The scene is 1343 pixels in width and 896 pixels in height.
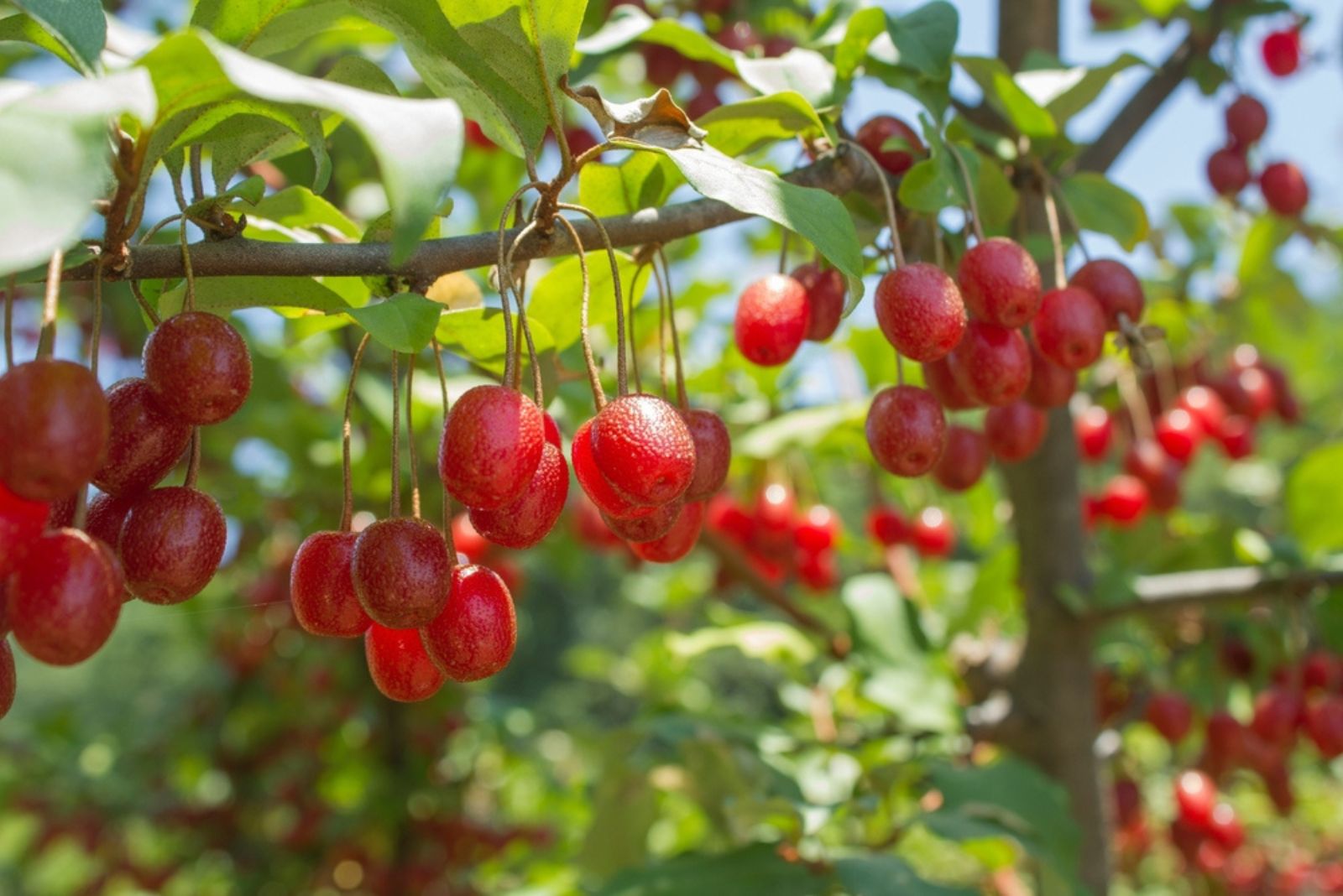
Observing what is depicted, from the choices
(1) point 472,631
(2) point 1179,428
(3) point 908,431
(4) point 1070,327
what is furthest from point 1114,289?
(2) point 1179,428

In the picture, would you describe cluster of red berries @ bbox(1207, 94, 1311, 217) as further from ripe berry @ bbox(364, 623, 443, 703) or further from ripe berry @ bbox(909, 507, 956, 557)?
ripe berry @ bbox(364, 623, 443, 703)

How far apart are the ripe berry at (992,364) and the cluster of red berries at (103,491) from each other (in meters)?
0.67

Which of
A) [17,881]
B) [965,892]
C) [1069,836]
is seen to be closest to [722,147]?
[965,892]

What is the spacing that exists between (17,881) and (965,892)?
266 inches

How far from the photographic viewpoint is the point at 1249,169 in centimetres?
201

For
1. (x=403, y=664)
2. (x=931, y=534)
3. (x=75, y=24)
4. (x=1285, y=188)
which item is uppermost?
(x=1285, y=188)

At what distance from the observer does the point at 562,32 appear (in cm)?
93

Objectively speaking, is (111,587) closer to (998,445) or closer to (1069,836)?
(998,445)

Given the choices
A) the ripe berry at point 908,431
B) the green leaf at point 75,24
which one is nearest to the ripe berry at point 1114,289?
the ripe berry at point 908,431

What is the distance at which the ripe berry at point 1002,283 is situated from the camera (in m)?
1.11

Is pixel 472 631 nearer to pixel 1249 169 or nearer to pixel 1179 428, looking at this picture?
pixel 1249 169

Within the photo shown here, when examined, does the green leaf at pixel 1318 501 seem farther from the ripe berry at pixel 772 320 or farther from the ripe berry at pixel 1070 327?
the ripe berry at pixel 772 320

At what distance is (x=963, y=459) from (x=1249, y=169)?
0.76 m

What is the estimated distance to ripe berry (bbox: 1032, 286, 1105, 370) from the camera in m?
1.21
